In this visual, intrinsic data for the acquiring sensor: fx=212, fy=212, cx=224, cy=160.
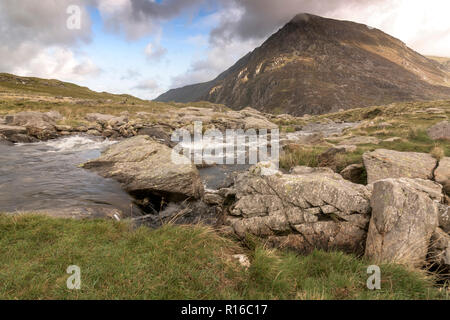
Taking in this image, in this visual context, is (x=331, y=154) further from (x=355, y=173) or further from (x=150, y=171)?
(x=150, y=171)

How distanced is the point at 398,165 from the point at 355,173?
1.98m

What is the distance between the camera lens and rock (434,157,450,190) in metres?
9.27

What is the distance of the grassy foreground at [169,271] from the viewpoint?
392 cm

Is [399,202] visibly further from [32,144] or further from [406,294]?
[32,144]

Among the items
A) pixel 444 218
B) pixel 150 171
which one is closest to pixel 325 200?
pixel 444 218

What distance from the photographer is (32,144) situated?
22.5 m

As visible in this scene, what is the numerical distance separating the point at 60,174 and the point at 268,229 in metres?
13.8

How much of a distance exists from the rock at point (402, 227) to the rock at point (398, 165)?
5.05 m

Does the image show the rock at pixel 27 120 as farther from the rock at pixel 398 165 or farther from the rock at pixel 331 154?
the rock at pixel 398 165

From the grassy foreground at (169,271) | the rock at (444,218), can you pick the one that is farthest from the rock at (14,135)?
the rock at (444,218)

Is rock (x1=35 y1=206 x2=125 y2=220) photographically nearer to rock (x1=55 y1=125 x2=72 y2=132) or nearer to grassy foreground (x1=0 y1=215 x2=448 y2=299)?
grassy foreground (x1=0 y1=215 x2=448 y2=299)

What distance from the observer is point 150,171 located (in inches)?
486

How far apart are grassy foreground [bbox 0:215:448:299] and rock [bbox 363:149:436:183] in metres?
6.95
